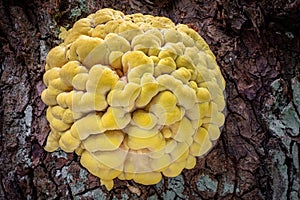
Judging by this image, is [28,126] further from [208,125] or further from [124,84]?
[208,125]

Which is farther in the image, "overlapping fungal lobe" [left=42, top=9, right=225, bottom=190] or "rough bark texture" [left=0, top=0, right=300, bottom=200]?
"rough bark texture" [left=0, top=0, right=300, bottom=200]

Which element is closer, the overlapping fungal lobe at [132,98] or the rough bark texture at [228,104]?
the overlapping fungal lobe at [132,98]

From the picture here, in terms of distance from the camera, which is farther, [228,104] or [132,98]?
[228,104]

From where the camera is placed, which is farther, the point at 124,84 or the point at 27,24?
the point at 27,24

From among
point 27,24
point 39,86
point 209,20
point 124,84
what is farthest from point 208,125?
point 27,24
